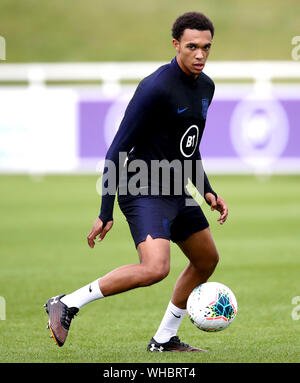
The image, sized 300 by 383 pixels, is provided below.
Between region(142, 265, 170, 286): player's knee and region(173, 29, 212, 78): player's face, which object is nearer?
region(142, 265, 170, 286): player's knee

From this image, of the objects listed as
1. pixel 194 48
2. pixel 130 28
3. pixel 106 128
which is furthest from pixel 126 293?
pixel 130 28

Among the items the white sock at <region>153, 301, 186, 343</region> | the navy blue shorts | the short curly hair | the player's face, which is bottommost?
the white sock at <region>153, 301, 186, 343</region>

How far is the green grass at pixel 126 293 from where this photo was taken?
7.05 metres

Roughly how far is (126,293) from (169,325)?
105 inches

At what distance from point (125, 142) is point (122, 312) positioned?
2676 millimetres

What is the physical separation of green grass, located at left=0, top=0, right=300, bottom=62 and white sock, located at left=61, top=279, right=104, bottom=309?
2933 cm

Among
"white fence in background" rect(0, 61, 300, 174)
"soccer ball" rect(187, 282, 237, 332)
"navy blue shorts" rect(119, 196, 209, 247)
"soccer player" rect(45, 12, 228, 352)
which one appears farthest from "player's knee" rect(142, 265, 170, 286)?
"white fence in background" rect(0, 61, 300, 174)

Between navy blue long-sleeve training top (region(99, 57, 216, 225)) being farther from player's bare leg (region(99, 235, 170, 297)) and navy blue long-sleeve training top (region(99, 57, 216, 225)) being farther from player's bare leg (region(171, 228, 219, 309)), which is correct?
player's bare leg (region(171, 228, 219, 309))

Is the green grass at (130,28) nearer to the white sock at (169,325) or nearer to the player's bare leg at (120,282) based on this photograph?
the white sock at (169,325)

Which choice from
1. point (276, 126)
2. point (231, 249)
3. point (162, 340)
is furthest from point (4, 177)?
point (162, 340)

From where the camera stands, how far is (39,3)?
39781 millimetres

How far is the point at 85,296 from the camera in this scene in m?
6.49

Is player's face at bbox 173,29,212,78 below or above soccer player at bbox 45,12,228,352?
above

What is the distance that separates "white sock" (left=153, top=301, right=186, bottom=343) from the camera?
709cm
